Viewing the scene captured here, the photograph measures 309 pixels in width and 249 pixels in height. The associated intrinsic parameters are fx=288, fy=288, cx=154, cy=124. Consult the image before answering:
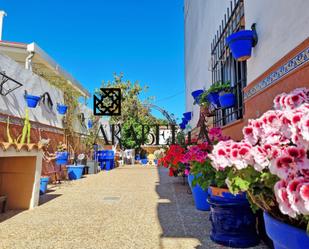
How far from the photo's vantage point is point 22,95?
6605 millimetres

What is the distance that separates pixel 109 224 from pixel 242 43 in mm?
2903

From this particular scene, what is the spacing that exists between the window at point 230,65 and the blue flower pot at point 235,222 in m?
1.82

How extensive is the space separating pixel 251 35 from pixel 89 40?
454 inches

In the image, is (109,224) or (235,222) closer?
(235,222)

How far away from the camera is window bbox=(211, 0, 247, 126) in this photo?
4.57 meters

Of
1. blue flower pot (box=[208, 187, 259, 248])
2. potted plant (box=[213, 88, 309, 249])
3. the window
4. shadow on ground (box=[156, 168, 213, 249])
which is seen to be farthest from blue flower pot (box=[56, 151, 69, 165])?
potted plant (box=[213, 88, 309, 249])

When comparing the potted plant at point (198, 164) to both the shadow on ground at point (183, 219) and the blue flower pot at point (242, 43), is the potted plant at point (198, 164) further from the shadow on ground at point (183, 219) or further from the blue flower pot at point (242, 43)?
the blue flower pot at point (242, 43)

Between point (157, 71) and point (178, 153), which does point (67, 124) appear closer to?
point (178, 153)

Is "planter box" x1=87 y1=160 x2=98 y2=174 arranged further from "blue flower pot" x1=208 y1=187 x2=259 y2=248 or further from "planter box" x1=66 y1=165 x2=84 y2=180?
"blue flower pot" x1=208 y1=187 x2=259 y2=248

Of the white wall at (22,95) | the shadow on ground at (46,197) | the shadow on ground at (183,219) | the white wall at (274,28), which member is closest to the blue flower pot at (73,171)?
the white wall at (22,95)

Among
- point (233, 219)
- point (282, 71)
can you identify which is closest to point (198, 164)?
point (233, 219)

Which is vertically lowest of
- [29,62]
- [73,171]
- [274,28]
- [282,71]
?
[73,171]

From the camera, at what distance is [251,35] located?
3.65 meters

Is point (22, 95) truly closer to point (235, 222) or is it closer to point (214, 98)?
point (214, 98)
